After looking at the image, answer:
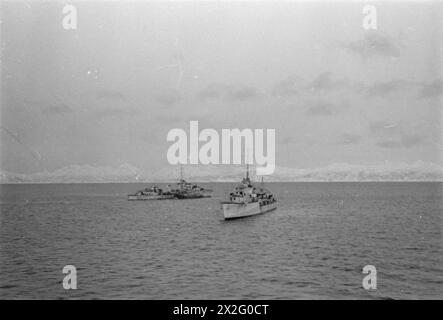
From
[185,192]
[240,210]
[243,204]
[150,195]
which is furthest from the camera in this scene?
[185,192]

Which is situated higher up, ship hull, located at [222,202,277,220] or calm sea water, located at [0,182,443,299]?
ship hull, located at [222,202,277,220]

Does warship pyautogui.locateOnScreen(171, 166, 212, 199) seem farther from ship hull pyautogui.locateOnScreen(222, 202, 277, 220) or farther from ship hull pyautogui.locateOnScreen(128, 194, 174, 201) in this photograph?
ship hull pyautogui.locateOnScreen(222, 202, 277, 220)

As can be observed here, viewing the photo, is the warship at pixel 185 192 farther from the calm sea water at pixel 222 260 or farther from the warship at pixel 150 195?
the calm sea water at pixel 222 260

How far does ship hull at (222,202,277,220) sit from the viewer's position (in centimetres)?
Answer: 5788

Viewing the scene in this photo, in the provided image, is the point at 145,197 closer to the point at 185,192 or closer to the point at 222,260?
the point at 185,192

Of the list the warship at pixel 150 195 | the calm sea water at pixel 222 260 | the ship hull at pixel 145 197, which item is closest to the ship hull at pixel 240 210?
the calm sea water at pixel 222 260

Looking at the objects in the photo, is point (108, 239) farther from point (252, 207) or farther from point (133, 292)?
point (252, 207)

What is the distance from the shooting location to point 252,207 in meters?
63.8

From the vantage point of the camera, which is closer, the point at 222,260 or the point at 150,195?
the point at 222,260

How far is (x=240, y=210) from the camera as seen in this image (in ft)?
197

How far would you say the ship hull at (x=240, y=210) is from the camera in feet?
Result: 190

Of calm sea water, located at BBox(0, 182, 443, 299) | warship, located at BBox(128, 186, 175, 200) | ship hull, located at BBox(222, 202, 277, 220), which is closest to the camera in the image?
calm sea water, located at BBox(0, 182, 443, 299)

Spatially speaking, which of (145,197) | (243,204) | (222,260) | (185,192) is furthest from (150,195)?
(222,260)

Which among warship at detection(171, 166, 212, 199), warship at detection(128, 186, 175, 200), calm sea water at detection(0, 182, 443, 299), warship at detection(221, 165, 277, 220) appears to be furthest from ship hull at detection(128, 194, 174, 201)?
calm sea water at detection(0, 182, 443, 299)
